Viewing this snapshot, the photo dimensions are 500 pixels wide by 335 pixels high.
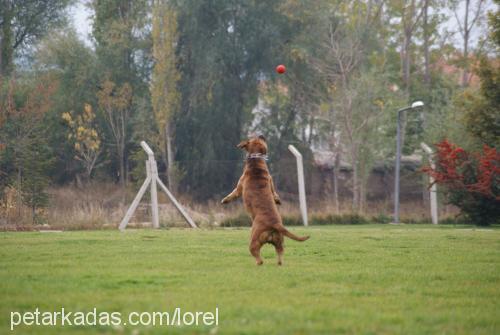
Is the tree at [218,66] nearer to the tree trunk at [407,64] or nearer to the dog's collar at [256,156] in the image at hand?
the tree trunk at [407,64]

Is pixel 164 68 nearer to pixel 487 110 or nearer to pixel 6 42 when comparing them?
pixel 6 42

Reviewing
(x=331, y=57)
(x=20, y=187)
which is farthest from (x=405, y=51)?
(x=20, y=187)

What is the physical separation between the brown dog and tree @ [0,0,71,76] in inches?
1319

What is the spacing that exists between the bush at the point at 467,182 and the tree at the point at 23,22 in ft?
85.6

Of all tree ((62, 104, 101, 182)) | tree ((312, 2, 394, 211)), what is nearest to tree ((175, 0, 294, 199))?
tree ((312, 2, 394, 211))

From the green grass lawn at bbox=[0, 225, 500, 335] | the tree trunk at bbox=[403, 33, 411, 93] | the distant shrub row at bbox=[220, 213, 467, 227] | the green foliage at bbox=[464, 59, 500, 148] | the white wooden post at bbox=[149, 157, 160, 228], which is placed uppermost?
the tree trunk at bbox=[403, 33, 411, 93]

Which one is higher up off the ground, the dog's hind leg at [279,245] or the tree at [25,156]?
the tree at [25,156]

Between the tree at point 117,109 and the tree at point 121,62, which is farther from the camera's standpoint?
the tree at point 121,62

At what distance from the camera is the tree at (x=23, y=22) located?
133 feet

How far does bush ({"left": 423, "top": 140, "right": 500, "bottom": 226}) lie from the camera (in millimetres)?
23516

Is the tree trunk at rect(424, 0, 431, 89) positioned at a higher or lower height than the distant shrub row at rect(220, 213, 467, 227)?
higher

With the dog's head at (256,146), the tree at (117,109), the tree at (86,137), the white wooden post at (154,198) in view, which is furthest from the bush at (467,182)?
the tree at (117,109)

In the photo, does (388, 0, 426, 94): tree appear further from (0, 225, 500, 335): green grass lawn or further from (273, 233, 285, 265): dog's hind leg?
(273, 233, 285, 265): dog's hind leg

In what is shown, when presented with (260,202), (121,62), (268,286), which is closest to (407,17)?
(121,62)
